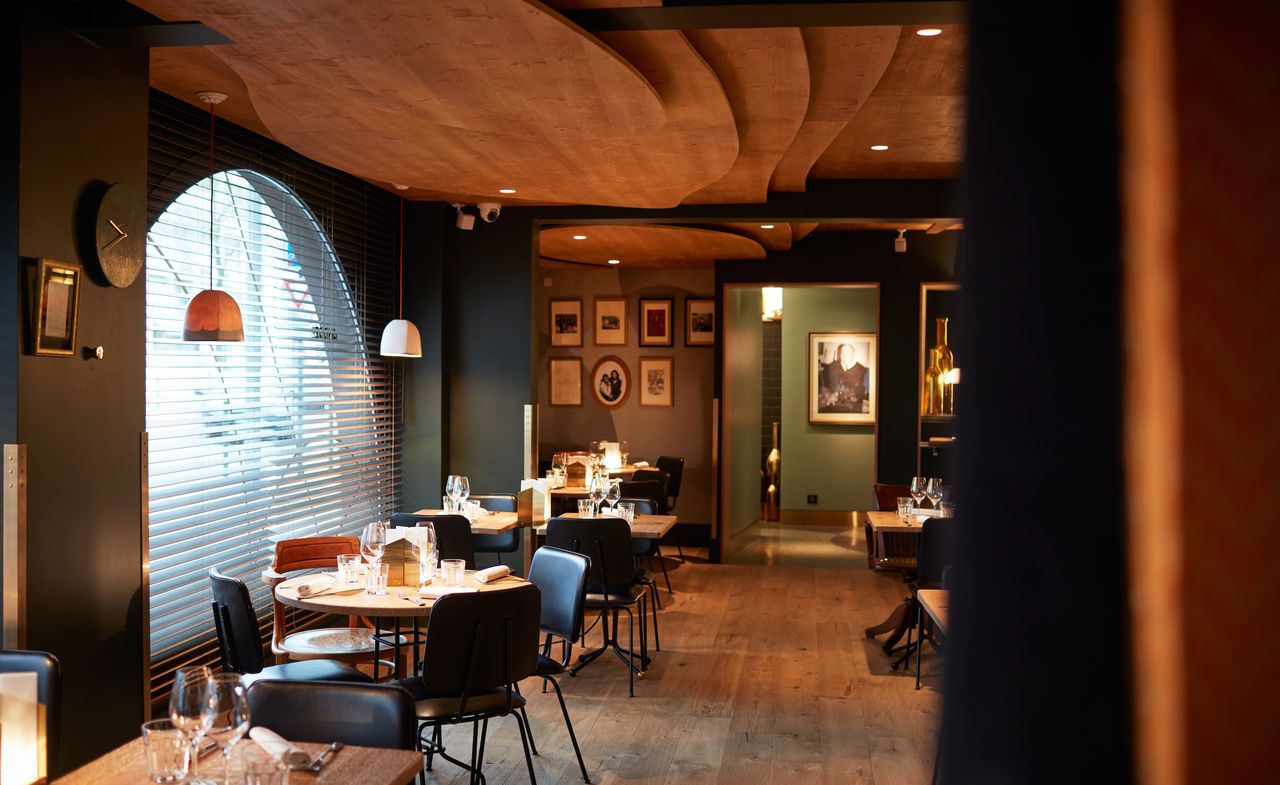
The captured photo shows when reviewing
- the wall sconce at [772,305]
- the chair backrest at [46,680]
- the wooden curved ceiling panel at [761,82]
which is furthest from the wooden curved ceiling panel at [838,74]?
the wall sconce at [772,305]

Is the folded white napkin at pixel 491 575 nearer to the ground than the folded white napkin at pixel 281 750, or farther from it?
nearer to the ground

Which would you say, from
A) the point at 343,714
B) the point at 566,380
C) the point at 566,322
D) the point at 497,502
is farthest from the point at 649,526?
the point at 566,322

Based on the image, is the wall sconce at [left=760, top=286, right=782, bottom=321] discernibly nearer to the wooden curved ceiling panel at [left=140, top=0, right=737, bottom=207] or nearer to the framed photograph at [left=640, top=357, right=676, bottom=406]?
the framed photograph at [left=640, top=357, right=676, bottom=406]

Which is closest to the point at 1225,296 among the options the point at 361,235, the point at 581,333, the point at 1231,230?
the point at 1231,230

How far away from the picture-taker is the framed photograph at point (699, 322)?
1070 cm

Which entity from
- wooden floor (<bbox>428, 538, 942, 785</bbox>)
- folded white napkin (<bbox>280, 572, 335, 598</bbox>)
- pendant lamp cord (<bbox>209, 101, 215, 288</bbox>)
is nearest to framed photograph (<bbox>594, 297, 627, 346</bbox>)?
wooden floor (<bbox>428, 538, 942, 785</bbox>)

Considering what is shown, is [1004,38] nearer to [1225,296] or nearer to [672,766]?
[1225,296]

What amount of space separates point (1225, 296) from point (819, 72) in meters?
4.50

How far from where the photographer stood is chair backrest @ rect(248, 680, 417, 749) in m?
2.35

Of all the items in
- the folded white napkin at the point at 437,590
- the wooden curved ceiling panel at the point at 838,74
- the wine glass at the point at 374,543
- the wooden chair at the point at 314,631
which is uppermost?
the wooden curved ceiling panel at the point at 838,74

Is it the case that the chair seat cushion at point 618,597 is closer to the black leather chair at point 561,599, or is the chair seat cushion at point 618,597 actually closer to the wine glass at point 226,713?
the black leather chair at point 561,599

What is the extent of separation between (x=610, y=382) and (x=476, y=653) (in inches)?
297

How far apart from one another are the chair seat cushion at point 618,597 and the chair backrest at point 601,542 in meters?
0.06

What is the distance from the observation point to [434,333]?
23.9ft
